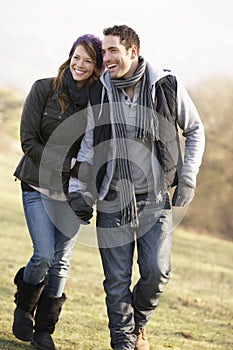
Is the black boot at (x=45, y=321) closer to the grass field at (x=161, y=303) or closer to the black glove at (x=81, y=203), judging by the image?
the grass field at (x=161, y=303)

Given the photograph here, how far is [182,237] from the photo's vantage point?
75.4ft

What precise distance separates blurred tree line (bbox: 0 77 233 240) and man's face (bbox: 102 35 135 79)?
28.4 metres

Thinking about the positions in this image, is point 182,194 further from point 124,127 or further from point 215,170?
point 215,170

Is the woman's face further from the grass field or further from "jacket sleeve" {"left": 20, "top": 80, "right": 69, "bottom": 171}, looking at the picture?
the grass field

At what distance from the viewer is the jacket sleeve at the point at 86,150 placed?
5.02m


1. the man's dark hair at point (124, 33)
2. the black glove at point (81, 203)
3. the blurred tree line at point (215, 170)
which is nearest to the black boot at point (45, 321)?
the black glove at point (81, 203)

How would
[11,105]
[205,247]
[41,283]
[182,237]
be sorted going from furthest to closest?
[11,105]
[182,237]
[205,247]
[41,283]

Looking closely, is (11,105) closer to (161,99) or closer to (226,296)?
(226,296)

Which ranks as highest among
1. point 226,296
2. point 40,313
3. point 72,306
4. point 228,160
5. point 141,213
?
point 141,213

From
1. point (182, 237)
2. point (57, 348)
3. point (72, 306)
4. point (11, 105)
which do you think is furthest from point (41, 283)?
point (11, 105)

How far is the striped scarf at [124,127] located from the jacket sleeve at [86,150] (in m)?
0.20

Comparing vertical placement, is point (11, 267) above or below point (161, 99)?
below

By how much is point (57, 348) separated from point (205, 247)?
50.1 ft

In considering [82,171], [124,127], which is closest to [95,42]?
[124,127]
